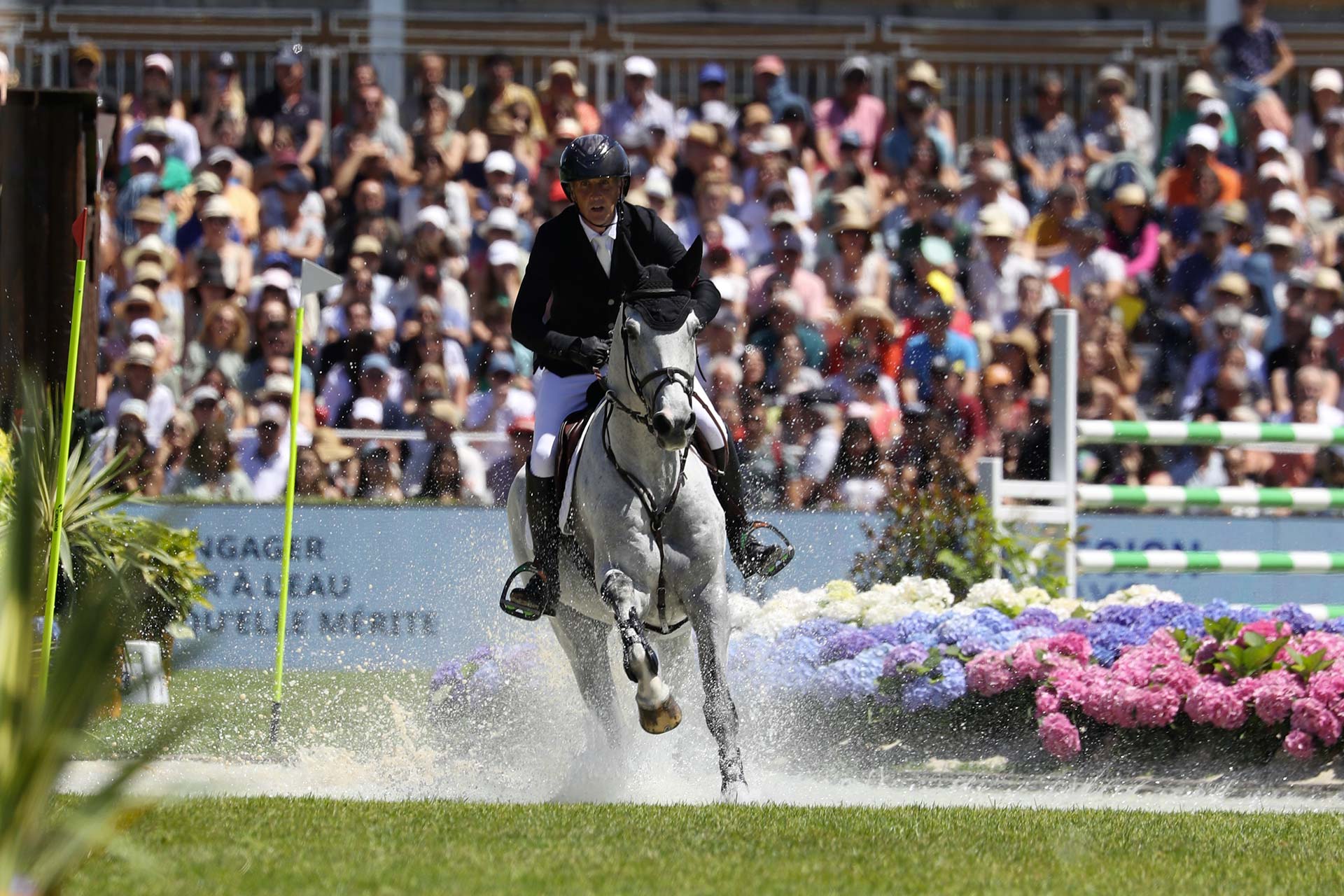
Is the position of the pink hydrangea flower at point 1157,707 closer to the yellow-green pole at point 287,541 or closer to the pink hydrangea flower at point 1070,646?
the pink hydrangea flower at point 1070,646

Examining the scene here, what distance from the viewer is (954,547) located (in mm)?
11312

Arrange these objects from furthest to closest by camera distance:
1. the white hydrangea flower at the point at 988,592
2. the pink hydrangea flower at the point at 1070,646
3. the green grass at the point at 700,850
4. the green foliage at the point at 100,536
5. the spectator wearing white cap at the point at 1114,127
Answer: the spectator wearing white cap at the point at 1114,127 → the white hydrangea flower at the point at 988,592 → the pink hydrangea flower at the point at 1070,646 → the green foliage at the point at 100,536 → the green grass at the point at 700,850

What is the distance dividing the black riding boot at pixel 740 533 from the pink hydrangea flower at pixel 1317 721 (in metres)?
2.40

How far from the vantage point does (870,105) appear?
54.7 feet

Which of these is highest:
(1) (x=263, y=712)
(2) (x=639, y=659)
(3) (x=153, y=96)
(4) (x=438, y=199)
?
(3) (x=153, y=96)

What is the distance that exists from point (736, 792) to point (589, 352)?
1.87 metres

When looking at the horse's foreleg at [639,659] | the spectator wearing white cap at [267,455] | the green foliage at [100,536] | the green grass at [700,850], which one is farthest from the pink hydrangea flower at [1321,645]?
the spectator wearing white cap at [267,455]

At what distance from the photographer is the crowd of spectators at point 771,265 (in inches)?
511

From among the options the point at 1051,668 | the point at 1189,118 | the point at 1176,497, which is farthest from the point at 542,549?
the point at 1189,118

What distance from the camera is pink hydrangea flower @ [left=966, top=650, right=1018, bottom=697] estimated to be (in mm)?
8977

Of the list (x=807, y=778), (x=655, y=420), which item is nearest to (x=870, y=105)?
(x=807, y=778)

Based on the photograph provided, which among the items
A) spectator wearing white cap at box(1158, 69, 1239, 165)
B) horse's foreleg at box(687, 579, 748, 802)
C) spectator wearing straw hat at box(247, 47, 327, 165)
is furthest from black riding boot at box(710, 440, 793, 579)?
spectator wearing white cap at box(1158, 69, 1239, 165)

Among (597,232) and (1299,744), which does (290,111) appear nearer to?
(597,232)

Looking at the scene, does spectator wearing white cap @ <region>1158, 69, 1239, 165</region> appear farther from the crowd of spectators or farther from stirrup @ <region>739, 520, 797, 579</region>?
stirrup @ <region>739, 520, 797, 579</region>
